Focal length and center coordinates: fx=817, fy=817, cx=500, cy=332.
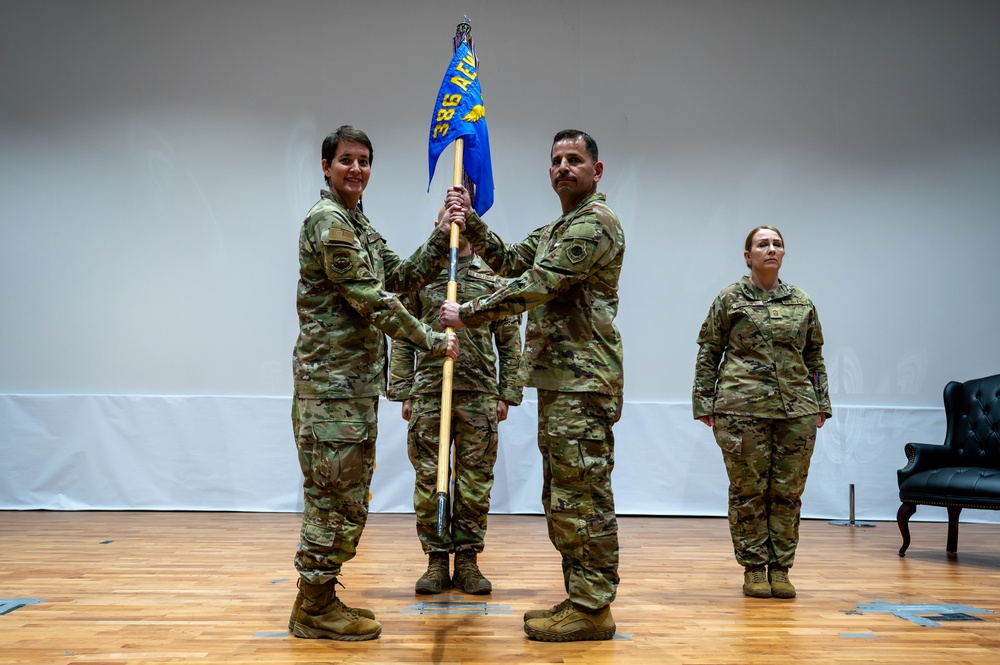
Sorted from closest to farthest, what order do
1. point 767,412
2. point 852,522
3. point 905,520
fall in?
point 767,412
point 905,520
point 852,522

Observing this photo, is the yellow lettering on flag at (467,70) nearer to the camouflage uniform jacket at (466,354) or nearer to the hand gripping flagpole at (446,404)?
the hand gripping flagpole at (446,404)

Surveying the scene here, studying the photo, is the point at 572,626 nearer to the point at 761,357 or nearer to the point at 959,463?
the point at 761,357

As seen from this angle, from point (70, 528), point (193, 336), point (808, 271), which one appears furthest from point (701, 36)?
point (70, 528)

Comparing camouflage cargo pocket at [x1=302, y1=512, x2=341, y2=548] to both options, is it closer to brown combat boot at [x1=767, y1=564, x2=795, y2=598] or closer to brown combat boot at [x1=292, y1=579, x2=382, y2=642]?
brown combat boot at [x1=292, y1=579, x2=382, y2=642]

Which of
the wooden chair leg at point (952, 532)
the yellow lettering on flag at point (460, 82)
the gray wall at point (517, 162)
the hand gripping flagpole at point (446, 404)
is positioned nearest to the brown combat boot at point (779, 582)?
the hand gripping flagpole at point (446, 404)

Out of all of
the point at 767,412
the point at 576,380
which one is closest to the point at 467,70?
the point at 576,380

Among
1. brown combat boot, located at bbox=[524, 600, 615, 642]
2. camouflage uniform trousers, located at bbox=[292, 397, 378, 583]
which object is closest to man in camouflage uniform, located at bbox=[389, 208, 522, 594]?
brown combat boot, located at bbox=[524, 600, 615, 642]

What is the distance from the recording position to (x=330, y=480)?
8.25ft

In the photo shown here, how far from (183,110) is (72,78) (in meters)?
0.86

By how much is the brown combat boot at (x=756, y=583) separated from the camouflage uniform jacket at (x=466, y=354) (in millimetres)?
1228

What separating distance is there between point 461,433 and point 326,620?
1109 millimetres

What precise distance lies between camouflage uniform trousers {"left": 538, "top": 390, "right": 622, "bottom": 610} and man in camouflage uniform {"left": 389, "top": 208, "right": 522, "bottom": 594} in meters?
0.79

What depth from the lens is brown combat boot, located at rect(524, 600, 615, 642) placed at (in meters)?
2.57

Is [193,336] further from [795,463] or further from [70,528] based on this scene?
[795,463]
